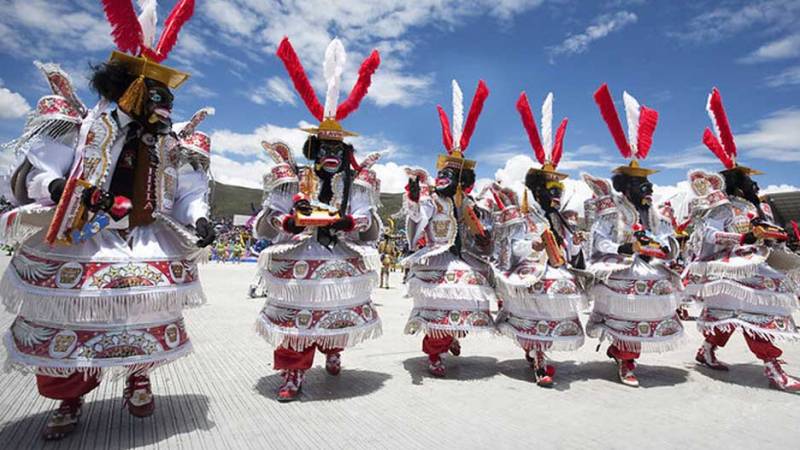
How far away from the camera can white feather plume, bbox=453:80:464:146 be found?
4762 millimetres

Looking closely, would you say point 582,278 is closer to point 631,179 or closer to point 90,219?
point 631,179

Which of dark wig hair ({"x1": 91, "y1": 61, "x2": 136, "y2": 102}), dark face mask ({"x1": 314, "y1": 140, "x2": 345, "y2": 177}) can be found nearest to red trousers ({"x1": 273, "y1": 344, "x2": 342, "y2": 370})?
dark face mask ({"x1": 314, "y1": 140, "x2": 345, "y2": 177})

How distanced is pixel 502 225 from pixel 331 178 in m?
1.91

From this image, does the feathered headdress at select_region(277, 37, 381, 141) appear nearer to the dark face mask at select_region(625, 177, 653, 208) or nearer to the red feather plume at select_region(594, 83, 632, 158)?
the red feather plume at select_region(594, 83, 632, 158)

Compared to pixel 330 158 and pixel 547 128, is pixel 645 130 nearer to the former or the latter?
pixel 547 128

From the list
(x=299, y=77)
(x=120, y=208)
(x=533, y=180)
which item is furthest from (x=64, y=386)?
(x=533, y=180)

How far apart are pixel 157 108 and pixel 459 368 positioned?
382 cm

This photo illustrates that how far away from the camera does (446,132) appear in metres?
4.87

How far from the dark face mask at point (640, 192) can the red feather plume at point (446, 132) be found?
76.8 inches

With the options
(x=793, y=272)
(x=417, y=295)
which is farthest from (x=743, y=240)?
(x=417, y=295)

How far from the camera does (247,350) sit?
17.2 feet

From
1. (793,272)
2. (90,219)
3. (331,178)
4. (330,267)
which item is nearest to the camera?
(90,219)

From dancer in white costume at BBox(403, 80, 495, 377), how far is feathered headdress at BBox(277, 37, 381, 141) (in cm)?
98

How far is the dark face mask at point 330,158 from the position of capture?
3.88 metres
